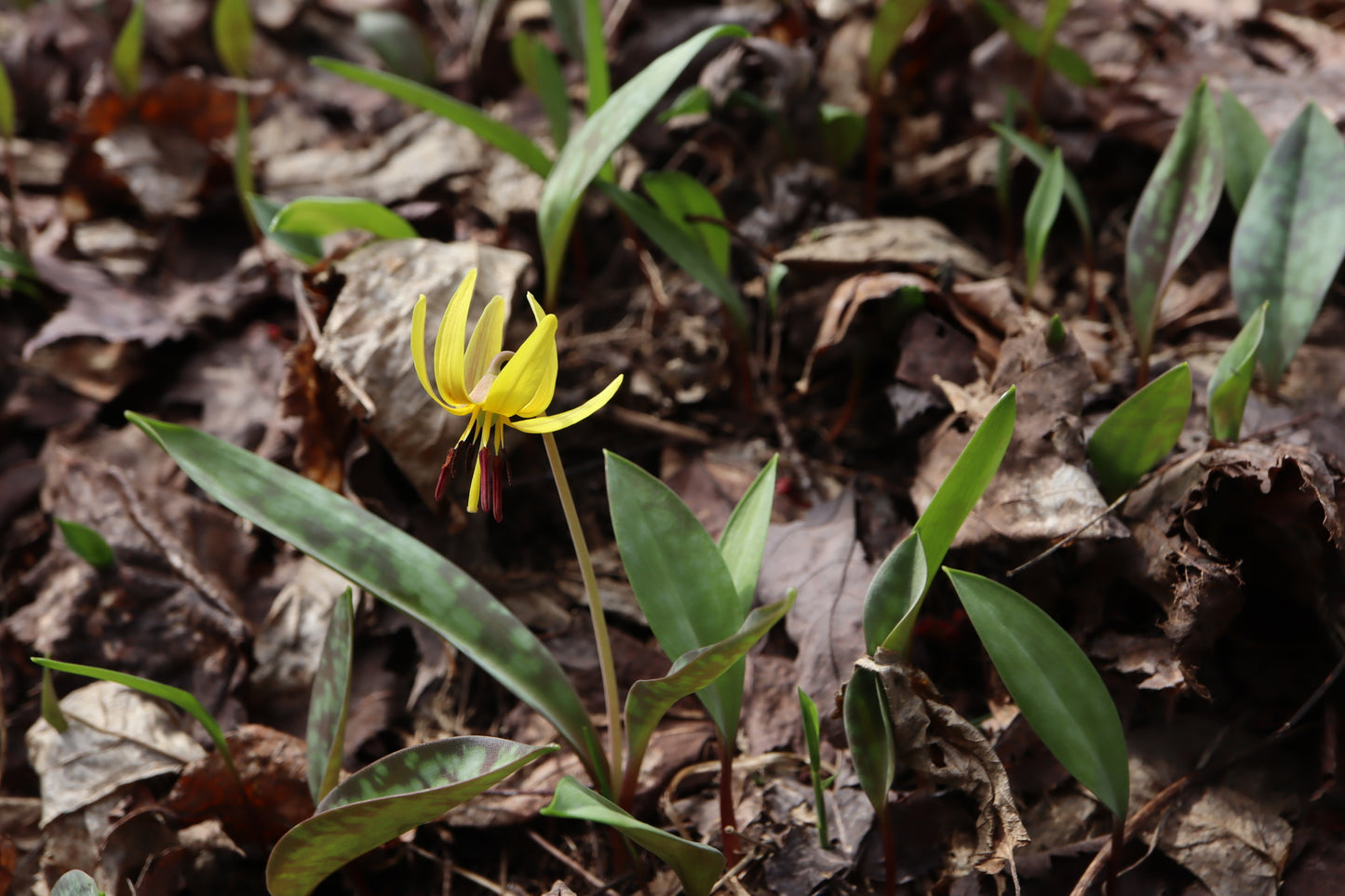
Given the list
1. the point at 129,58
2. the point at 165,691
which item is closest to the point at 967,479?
the point at 165,691

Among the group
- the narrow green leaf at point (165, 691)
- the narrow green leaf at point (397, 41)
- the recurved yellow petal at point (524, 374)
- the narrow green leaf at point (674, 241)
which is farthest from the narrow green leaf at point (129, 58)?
the recurved yellow petal at point (524, 374)

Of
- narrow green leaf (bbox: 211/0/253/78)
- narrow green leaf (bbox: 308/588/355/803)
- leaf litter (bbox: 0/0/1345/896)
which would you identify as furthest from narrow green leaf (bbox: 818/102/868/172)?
narrow green leaf (bbox: 211/0/253/78)

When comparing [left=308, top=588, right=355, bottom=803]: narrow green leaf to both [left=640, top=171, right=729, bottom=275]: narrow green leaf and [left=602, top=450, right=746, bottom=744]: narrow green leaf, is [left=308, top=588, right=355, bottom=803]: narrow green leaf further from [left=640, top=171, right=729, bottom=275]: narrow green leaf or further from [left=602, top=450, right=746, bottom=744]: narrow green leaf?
[left=640, top=171, right=729, bottom=275]: narrow green leaf

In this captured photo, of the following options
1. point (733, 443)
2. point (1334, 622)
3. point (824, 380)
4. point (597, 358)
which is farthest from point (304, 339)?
point (1334, 622)

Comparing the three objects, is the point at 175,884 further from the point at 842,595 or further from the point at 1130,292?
the point at 1130,292

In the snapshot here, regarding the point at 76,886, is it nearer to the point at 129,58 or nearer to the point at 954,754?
the point at 954,754

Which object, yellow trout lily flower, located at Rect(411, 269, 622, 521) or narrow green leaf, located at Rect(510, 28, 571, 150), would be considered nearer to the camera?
yellow trout lily flower, located at Rect(411, 269, 622, 521)
